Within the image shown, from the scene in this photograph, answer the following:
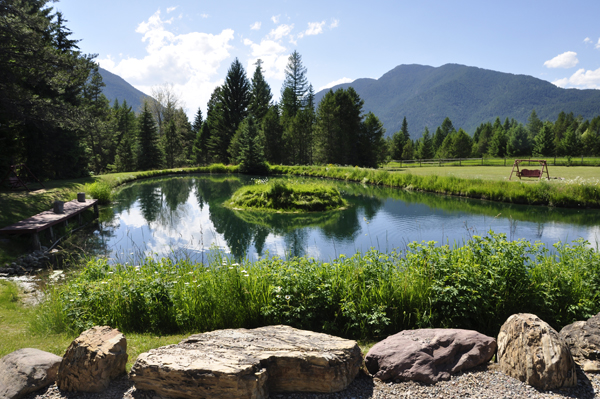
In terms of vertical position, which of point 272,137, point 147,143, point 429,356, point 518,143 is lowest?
point 429,356

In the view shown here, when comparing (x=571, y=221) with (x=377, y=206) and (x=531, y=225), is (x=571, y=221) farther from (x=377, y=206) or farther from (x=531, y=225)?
(x=377, y=206)

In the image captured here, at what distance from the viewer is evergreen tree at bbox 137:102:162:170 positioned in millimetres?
43250

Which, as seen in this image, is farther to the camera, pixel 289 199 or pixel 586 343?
pixel 289 199

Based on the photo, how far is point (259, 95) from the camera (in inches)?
2269

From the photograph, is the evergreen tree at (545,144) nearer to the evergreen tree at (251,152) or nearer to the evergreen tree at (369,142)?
the evergreen tree at (369,142)

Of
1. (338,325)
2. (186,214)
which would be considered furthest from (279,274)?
(186,214)

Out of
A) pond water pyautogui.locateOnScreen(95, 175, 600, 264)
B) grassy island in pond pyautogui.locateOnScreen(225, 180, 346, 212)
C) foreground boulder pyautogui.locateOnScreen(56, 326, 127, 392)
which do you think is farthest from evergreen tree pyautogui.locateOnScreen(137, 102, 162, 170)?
foreground boulder pyautogui.locateOnScreen(56, 326, 127, 392)

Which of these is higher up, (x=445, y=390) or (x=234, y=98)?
(x=234, y=98)

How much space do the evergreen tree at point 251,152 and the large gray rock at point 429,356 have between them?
37.9m

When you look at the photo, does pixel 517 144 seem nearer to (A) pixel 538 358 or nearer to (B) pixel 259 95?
(B) pixel 259 95

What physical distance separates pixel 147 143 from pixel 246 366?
46.2 metres

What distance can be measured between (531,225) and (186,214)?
14.5 metres

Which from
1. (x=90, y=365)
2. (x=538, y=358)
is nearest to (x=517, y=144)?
(x=538, y=358)

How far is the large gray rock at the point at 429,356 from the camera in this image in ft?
10.1
